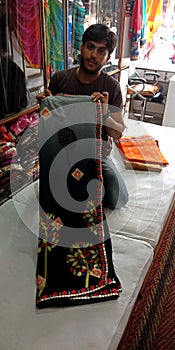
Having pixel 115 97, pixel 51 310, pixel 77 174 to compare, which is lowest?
pixel 51 310

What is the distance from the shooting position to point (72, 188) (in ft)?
4.42

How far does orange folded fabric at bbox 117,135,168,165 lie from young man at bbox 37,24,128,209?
412mm

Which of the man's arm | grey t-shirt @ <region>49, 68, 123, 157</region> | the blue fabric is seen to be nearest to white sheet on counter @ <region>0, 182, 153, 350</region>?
the blue fabric

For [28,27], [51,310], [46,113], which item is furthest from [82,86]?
[51,310]

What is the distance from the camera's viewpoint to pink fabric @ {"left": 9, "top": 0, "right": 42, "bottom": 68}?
63.7 inches

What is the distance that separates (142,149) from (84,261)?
1.15 m

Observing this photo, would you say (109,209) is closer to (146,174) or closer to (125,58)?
(146,174)

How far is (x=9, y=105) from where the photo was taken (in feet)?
5.47

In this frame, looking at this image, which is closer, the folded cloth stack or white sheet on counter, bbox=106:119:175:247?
white sheet on counter, bbox=106:119:175:247

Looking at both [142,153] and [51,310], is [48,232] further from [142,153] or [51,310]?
[142,153]

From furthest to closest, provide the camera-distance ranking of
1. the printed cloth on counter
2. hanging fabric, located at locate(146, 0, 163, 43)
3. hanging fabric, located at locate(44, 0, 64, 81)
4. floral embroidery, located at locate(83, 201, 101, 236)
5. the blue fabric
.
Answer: hanging fabric, located at locate(146, 0, 163, 43), hanging fabric, located at locate(44, 0, 64, 81), the blue fabric, floral embroidery, located at locate(83, 201, 101, 236), the printed cloth on counter

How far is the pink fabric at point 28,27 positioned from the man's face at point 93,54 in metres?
0.40

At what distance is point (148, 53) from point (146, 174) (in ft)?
9.83

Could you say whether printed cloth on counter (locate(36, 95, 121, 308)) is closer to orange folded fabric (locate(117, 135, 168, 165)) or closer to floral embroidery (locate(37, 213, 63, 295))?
floral embroidery (locate(37, 213, 63, 295))
